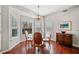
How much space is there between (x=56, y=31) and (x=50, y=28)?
0.12m

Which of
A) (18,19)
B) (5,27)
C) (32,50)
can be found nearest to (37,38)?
(32,50)

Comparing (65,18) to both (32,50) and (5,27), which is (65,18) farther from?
(5,27)

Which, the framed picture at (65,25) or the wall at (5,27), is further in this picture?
the framed picture at (65,25)

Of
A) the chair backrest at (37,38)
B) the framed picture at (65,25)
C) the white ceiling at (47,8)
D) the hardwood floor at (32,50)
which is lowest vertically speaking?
the hardwood floor at (32,50)

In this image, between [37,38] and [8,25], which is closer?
[8,25]

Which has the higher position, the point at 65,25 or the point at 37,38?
the point at 65,25

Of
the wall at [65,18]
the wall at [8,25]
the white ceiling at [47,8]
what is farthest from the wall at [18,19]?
the wall at [65,18]

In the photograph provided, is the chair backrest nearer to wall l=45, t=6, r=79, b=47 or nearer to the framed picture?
wall l=45, t=6, r=79, b=47

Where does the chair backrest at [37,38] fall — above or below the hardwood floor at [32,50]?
above

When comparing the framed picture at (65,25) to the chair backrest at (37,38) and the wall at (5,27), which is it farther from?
the wall at (5,27)

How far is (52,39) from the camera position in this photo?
1932mm

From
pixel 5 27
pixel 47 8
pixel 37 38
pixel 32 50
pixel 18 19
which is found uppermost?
pixel 47 8
